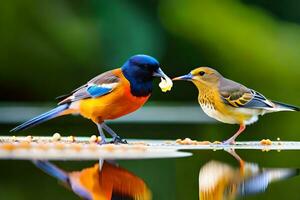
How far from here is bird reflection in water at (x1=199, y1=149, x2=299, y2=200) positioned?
1.63m

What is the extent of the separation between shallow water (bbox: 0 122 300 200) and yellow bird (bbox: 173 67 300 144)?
1.02ft

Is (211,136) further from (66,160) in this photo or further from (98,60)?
(98,60)

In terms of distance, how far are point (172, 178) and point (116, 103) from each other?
0.81 metres

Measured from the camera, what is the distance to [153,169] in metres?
1.95

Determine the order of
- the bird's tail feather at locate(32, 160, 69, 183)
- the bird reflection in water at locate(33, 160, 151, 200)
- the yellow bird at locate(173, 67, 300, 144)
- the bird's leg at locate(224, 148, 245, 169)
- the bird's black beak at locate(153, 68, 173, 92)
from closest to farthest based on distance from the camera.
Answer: the bird reflection in water at locate(33, 160, 151, 200) → the bird's tail feather at locate(32, 160, 69, 183) → the bird's leg at locate(224, 148, 245, 169) → the bird's black beak at locate(153, 68, 173, 92) → the yellow bird at locate(173, 67, 300, 144)

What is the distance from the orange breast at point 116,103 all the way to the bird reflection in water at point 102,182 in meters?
0.59

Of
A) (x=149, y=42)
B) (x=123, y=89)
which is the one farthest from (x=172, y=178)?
(x=149, y=42)

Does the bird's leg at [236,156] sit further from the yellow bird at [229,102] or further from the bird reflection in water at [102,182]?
the bird reflection in water at [102,182]

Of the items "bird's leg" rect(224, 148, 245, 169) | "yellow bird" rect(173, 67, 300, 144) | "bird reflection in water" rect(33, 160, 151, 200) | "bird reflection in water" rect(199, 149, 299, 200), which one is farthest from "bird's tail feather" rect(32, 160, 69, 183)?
"yellow bird" rect(173, 67, 300, 144)

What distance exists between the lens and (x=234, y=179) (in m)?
1.83

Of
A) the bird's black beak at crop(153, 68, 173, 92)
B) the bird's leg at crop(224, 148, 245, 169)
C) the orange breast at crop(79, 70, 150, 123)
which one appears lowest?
the bird's leg at crop(224, 148, 245, 169)

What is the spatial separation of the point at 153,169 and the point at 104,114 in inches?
30.7

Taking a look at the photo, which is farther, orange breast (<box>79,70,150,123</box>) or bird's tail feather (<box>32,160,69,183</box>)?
orange breast (<box>79,70,150,123</box>)

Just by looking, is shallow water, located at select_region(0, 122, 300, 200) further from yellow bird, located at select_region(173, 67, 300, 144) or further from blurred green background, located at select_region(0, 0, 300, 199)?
blurred green background, located at select_region(0, 0, 300, 199)
